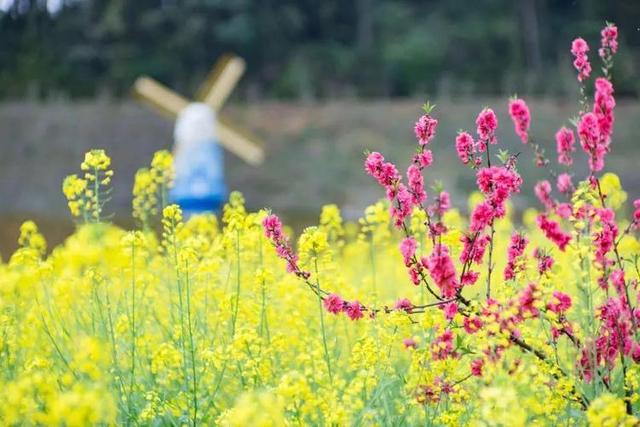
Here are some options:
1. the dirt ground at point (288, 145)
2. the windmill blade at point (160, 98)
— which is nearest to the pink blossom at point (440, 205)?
the windmill blade at point (160, 98)

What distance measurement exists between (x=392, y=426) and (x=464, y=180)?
23.9 metres

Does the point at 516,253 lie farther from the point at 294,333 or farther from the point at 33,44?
the point at 33,44

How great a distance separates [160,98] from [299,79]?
53.5ft

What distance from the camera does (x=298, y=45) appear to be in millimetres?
37656

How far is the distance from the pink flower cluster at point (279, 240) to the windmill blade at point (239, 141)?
15369 millimetres

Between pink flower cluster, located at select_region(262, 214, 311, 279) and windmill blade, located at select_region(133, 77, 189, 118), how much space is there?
15.9 meters

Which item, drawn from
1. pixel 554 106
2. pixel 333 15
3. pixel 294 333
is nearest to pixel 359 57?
pixel 333 15

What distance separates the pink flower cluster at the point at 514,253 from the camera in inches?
144

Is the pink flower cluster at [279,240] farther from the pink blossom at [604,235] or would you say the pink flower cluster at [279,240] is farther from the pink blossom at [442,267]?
the pink blossom at [604,235]

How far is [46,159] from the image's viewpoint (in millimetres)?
31188

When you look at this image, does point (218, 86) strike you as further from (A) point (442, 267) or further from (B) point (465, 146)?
(A) point (442, 267)

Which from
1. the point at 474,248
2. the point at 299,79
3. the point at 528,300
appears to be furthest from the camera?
the point at 299,79

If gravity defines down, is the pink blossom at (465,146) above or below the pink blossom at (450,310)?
Result: above

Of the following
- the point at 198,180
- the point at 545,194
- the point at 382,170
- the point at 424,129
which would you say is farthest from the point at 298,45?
the point at 382,170
